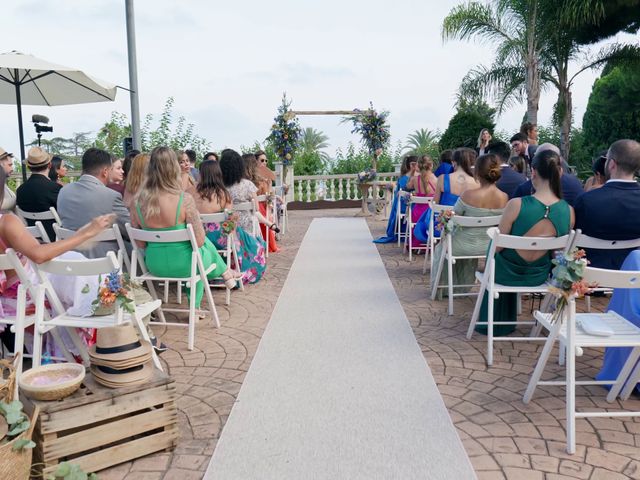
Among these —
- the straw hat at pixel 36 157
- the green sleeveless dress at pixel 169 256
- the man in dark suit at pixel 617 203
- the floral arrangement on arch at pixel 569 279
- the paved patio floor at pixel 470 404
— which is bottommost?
the paved patio floor at pixel 470 404

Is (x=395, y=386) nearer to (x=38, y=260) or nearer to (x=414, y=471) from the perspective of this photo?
(x=414, y=471)

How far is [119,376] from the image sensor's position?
8.98 feet

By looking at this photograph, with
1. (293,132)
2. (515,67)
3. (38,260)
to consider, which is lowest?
(38,260)

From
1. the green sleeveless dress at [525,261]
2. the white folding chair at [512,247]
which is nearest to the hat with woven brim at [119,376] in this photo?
the white folding chair at [512,247]

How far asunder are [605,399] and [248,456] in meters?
2.16

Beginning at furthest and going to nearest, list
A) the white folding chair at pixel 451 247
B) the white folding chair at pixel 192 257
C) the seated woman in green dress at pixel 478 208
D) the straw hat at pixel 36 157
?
the straw hat at pixel 36 157
the seated woman in green dress at pixel 478 208
the white folding chair at pixel 451 247
the white folding chair at pixel 192 257

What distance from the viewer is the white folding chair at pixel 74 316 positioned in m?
3.17

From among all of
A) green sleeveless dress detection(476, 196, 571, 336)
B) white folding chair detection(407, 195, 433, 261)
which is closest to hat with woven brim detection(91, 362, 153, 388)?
green sleeveless dress detection(476, 196, 571, 336)

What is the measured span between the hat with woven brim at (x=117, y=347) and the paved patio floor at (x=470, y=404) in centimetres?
52

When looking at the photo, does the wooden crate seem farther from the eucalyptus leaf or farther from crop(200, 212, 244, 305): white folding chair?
crop(200, 212, 244, 305): white folding chair

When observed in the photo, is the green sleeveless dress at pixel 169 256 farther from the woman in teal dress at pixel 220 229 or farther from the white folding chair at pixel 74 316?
the woman in teal dress at pixel 220 229

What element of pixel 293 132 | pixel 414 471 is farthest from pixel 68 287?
pixel 293 132

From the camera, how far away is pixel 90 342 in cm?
388

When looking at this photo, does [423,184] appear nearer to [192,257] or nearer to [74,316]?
[192,257]
